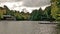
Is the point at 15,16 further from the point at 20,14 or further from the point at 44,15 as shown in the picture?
the point at 44,15

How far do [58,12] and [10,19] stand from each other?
1740 inches

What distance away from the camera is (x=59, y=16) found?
30.5m

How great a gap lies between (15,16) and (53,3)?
4064 cm

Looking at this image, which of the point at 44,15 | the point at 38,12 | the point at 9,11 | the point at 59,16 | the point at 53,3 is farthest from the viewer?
the point at 9,11

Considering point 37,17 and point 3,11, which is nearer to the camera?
point 37,17

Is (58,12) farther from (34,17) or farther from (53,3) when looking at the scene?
(34,17)

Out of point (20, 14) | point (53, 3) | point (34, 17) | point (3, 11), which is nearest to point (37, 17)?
point (34, 17)

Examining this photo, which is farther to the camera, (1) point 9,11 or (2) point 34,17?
(1) point 9,11

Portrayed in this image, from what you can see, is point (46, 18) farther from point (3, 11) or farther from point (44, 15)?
point (3, 11)

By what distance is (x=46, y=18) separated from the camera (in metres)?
64.6

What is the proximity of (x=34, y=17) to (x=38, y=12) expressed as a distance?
311cm

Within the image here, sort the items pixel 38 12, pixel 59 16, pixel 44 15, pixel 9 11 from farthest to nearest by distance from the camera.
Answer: pixel 9 11
pixel 38 12
pixel 44 15
pixel 59 16

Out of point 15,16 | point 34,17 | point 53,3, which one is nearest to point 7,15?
point 15,16

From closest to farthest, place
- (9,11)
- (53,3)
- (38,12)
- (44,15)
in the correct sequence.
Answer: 1. (53,3)
2. (44,15)
3. (38,12)
4. (9,11)
